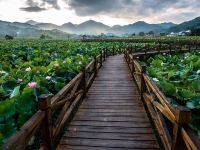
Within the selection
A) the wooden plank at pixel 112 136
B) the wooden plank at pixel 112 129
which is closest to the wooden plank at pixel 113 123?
the wooden plank at pixel 112 129

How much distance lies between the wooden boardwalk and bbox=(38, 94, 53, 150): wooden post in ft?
1.80

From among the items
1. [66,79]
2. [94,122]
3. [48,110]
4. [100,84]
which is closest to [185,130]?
[48,110]

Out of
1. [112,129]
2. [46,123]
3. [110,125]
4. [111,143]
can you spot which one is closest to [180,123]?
[111,143]

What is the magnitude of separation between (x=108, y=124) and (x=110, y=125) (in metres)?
0.07

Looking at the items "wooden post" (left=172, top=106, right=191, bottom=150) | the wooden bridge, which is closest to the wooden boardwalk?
the wooden bridge

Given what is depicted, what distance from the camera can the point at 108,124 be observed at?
5043mm

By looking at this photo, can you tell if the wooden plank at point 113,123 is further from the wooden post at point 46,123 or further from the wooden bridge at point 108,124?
the wooden post at point 46,123

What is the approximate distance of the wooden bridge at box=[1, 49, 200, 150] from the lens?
2766 mm

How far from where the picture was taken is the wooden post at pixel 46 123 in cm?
324

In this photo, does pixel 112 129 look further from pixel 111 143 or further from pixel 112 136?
pixel 111 143

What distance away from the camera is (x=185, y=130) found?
106 inches

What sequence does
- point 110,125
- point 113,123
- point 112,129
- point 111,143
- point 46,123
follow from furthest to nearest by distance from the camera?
point 113,123 < point 110,125 < point 112,129 < point 111,143 < point 46,123

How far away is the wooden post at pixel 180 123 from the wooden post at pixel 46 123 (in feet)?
5.72

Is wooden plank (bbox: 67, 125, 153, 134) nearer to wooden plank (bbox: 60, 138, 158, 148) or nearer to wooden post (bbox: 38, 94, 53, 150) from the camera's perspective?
wooden plank (bbox: 60, 138, 158, 148)
